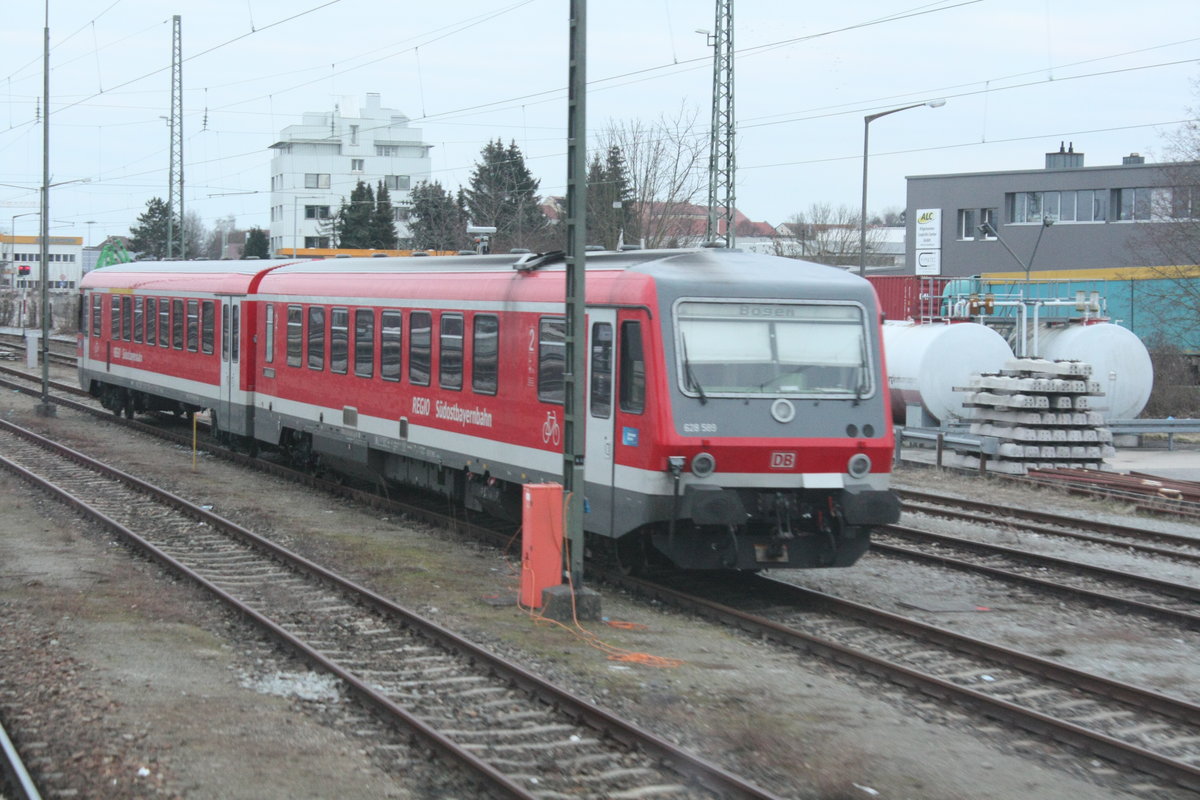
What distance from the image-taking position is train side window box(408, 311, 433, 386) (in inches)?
613

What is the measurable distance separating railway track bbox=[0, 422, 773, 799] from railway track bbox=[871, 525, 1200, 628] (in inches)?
238

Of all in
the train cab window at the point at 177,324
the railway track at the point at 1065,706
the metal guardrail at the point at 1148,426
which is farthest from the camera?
→ the metal guardrail at the point at 1148,426

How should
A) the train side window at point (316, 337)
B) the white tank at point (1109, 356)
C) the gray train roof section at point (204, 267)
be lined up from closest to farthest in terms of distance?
the train side window at point (316, 337)
the gray train roof section at point (204, 267)
the white tank at point (1109, 356)

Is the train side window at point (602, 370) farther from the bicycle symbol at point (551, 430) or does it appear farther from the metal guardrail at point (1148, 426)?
the metal guardrail at point (1148, 426)

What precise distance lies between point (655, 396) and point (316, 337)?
29.3 ft

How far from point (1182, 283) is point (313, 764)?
138ft

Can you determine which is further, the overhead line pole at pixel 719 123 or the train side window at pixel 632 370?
the overhead line pole at pixel 719 123

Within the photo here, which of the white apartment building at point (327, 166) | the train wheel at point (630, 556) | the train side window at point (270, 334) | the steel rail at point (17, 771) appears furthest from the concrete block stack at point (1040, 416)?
the white apartment building at point (327, 166)

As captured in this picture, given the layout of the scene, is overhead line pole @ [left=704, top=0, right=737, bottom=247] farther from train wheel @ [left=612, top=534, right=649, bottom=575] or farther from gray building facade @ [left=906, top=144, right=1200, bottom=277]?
gray building facade @ [left=906, top=144, right=1200, bottom=277]

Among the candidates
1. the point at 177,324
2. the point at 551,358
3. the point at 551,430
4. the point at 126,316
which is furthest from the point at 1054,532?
the point at 126,316

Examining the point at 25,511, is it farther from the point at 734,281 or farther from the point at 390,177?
the point at 390,177

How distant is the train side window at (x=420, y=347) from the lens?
15578 mm

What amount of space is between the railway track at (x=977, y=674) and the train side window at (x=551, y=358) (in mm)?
1944

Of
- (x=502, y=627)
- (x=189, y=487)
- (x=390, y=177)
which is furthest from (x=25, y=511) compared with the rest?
(x=390, y=177)
